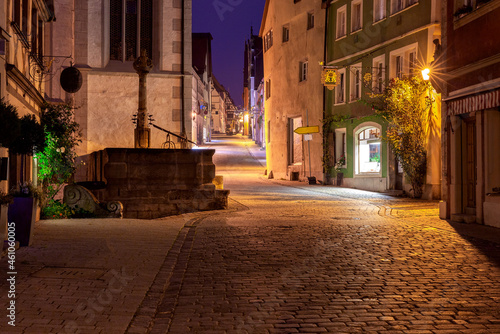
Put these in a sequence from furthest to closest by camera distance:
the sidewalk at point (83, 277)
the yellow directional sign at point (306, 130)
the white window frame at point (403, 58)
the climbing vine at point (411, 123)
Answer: the yellow directional sign at point (306, 130), the white window frame at point (403, 58), the climbing vine at point (411, 123), the sidewalk at point (83, 277)

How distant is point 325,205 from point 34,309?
524 inches

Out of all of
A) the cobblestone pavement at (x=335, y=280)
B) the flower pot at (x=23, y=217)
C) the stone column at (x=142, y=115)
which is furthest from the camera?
the stone column at (x=142, y=115)

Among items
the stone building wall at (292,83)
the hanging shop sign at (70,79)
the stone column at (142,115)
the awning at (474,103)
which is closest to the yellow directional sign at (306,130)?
the stone building wall at (292,83)

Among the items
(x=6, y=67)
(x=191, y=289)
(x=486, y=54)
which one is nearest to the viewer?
(x=191, y=289)

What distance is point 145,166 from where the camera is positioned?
15.8m

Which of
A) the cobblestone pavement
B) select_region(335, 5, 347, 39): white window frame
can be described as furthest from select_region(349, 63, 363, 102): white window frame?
the cobblestone pavement

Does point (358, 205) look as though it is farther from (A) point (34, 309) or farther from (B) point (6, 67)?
(A) point (34, 309)

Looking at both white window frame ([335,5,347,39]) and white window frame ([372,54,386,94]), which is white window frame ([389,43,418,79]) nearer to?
white window frame ([372,54,386,94])

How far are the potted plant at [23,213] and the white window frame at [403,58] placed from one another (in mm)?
16476

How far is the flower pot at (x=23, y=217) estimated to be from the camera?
8.62 metres

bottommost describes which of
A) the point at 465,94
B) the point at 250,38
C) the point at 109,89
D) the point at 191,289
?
the point at 191,289

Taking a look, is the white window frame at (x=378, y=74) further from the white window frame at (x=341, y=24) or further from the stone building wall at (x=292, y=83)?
the stone building wall at (x=292, y=83)

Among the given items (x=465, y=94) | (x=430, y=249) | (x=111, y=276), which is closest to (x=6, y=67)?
(x=111, y=276)

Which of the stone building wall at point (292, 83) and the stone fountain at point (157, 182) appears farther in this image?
the stone building wall at point (292, 83)
